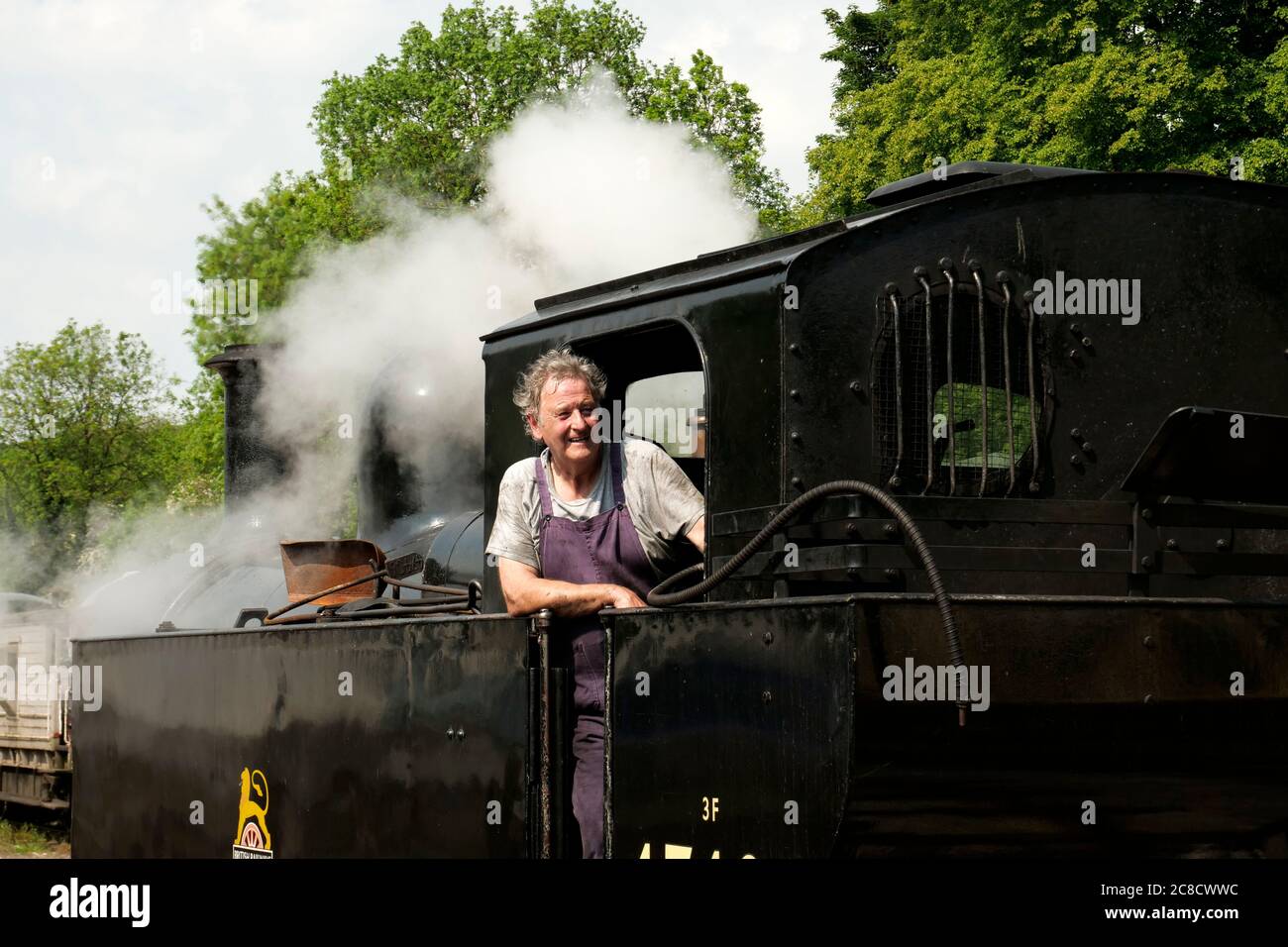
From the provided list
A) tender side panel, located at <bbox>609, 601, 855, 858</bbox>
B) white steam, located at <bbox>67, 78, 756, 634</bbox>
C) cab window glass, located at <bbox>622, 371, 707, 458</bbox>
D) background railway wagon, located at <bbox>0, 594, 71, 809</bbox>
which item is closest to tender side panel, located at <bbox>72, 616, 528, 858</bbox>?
tender side panel, located at <bbox>609, 601, 855, 858</bbox>

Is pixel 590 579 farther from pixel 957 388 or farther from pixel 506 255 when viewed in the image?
pixel 506 255

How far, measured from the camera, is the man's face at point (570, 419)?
15.0 ft

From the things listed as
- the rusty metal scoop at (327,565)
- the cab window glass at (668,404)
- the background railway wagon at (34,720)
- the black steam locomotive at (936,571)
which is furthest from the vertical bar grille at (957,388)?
the background railway wagon at (34,720)

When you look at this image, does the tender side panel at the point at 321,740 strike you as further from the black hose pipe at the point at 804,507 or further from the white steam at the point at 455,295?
the white steam at the point at 455,295

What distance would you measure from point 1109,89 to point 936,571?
16162 millimetres

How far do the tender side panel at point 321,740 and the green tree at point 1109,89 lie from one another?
14.1 metres

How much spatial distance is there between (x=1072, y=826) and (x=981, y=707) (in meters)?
0.44

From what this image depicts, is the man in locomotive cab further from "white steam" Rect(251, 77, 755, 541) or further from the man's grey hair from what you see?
"white steam" Rect(251, 77, 755, 541)

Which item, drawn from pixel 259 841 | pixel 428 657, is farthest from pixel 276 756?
pixel 428 657

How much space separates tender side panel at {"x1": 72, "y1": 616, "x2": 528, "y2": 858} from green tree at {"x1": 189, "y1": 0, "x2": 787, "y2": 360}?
65.3 ft

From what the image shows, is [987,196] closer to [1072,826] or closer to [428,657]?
[1072,826]

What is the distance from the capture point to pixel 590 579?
461cm

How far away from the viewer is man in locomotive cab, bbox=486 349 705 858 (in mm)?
4480

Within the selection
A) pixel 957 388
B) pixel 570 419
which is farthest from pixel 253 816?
pixel 957 388
